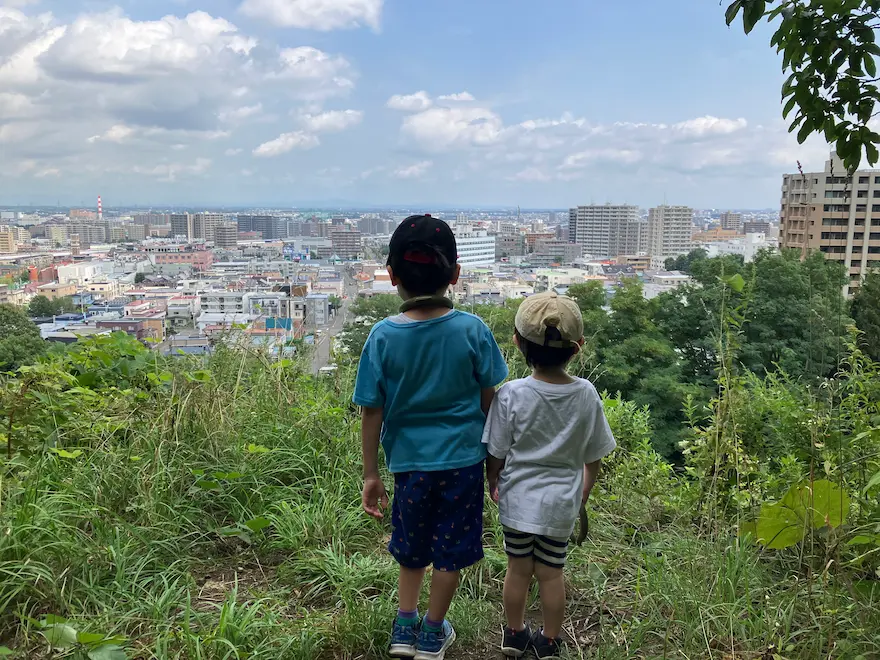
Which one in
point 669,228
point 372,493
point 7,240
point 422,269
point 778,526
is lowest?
point 778,526

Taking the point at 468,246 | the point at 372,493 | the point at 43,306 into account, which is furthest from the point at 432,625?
the point at 43,306

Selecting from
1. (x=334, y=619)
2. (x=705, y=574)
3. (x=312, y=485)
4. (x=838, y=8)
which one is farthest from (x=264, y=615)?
(x=838, y=8)

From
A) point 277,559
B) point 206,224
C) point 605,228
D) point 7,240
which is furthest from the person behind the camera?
point 605,228

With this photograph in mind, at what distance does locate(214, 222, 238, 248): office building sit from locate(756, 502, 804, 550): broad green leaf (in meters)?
41.9

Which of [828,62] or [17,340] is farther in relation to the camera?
[17,340]

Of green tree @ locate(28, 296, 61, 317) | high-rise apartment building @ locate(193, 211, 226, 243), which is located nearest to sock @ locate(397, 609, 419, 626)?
green tree @ locate(28, 296, 61, 317)

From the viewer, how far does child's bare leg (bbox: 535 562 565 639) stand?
1.39 meters

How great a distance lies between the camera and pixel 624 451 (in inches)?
110

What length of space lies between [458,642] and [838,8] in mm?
1647

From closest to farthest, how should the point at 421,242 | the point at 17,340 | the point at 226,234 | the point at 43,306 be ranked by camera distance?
the point at 421,242 < the point at 17,340 < the point at 43,306 < the point at 226,234

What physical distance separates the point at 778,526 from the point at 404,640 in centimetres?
98

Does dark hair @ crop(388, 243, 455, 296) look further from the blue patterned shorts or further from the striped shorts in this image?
the striped shorts

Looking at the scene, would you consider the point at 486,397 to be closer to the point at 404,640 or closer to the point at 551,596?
the point at 551,596

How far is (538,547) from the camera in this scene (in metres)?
1.39
